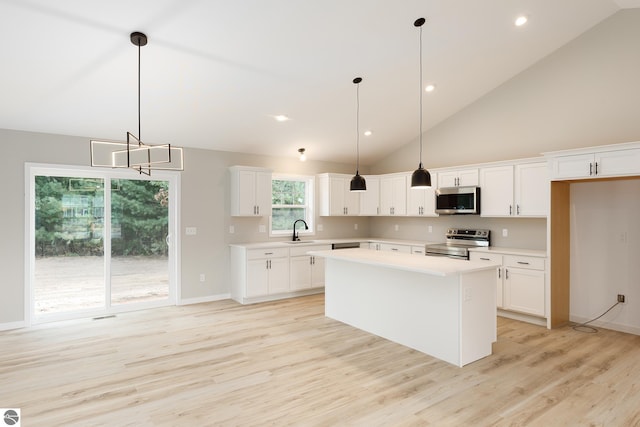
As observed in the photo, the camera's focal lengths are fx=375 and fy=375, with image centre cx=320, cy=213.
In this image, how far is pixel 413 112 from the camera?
601cm

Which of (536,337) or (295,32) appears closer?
(295,32)

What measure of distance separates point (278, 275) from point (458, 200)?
3.07 m

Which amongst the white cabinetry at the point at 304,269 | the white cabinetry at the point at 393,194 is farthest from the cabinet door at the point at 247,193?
the white cabinetry at the point at 393,194

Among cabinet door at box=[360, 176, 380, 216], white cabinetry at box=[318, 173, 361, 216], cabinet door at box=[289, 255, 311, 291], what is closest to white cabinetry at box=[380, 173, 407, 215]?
cabinet door at box=[360, 176, 380, 216]

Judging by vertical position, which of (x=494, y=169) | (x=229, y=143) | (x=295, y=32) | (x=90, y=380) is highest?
(x=295, y=32)

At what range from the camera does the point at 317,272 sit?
21.5 feet

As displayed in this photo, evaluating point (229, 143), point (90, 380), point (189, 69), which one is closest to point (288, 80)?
point (189, 69)

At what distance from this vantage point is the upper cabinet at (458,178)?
222 inches

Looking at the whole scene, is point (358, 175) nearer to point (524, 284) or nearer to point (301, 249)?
point (301, 249)

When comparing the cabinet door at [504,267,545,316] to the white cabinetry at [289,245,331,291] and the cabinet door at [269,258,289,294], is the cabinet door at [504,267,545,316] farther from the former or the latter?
the cabinet door at [269,258,289,294]

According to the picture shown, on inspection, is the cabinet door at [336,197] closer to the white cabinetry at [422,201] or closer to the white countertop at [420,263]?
the white cabinetry at [422,201]

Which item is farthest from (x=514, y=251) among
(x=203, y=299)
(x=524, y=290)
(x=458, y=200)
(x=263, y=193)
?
(x=203, y=299)

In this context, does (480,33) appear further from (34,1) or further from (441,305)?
(34,1)

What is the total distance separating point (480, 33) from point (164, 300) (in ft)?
18.3
